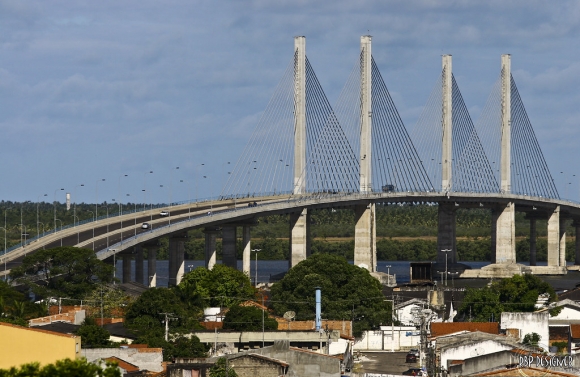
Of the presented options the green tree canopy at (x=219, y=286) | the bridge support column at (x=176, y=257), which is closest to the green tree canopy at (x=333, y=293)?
the green tree canopy at (x=219, y=286)

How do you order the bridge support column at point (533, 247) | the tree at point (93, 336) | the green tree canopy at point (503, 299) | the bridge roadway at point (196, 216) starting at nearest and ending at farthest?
the tree at point (93, 336), the green tree canopy at point (503, 299), the bridge roadway at point (196, 216), the bridge support column at point (533, 247)

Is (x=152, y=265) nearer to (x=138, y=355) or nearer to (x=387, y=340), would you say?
(x=387, y=340)

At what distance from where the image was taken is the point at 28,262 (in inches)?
3091

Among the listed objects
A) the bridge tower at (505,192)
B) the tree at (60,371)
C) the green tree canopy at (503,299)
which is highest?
the bridge tower at (505,192)

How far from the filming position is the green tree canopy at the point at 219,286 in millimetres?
78188

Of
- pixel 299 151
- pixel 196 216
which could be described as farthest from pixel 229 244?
pixel 299 151

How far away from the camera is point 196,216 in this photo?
105688mm

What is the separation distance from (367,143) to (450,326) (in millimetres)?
51869

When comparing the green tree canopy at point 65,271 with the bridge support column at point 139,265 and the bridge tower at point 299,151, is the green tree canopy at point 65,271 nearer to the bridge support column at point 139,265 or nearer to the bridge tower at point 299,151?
the bridge support column at point 139,265

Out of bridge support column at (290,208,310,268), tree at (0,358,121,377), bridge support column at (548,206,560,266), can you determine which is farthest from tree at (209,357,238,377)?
bridge support column at (548,206,560,266)

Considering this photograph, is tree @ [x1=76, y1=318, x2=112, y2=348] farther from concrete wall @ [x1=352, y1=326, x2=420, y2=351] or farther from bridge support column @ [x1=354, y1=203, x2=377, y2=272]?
bridge support column @ [x1=354, y1=203, x2=377, y2=272]

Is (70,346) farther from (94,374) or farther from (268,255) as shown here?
(268,255)

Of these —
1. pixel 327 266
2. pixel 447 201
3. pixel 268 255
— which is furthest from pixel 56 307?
pixel 268 255

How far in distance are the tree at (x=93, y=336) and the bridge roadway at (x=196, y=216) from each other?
3299 centimetres
